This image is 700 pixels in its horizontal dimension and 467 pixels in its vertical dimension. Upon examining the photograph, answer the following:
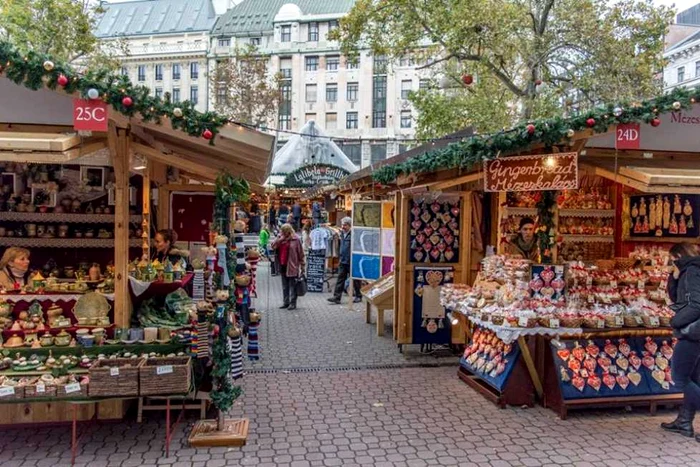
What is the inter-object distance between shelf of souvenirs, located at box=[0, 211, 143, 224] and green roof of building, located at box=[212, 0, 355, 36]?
50560 millimetres

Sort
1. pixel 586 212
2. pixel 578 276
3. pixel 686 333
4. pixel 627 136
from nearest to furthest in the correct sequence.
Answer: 1. pixel 686 333
2. pixel 627 136
3. pixel 578 276
4. pixel 586 212

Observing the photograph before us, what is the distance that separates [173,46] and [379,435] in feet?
195

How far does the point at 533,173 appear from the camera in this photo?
5199 millimetres

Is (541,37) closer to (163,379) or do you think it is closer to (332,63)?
(163,379)

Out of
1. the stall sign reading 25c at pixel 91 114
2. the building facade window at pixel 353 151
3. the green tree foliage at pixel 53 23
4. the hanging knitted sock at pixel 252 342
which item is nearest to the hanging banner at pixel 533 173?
the hanging knitted sock at pixel 252 342

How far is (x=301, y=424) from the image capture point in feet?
15.8

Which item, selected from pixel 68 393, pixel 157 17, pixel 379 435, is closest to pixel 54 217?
pixel 68 393

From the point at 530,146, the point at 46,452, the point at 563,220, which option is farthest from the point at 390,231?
the point at 46,452

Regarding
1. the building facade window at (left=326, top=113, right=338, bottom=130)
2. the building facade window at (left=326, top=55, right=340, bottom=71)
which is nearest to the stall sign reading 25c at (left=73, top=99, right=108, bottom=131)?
the building facade window at (left=326, top=113, right=338, bottom=130)

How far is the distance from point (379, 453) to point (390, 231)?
236 inches

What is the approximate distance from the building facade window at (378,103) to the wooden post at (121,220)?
45954 millimetres

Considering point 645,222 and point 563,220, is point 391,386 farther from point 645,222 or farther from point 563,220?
point 645,222

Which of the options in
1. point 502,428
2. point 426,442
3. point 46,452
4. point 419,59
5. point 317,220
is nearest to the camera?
point 46,452

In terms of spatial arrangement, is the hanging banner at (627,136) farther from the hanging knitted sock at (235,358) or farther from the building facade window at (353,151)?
the building facade window at (353,151)
